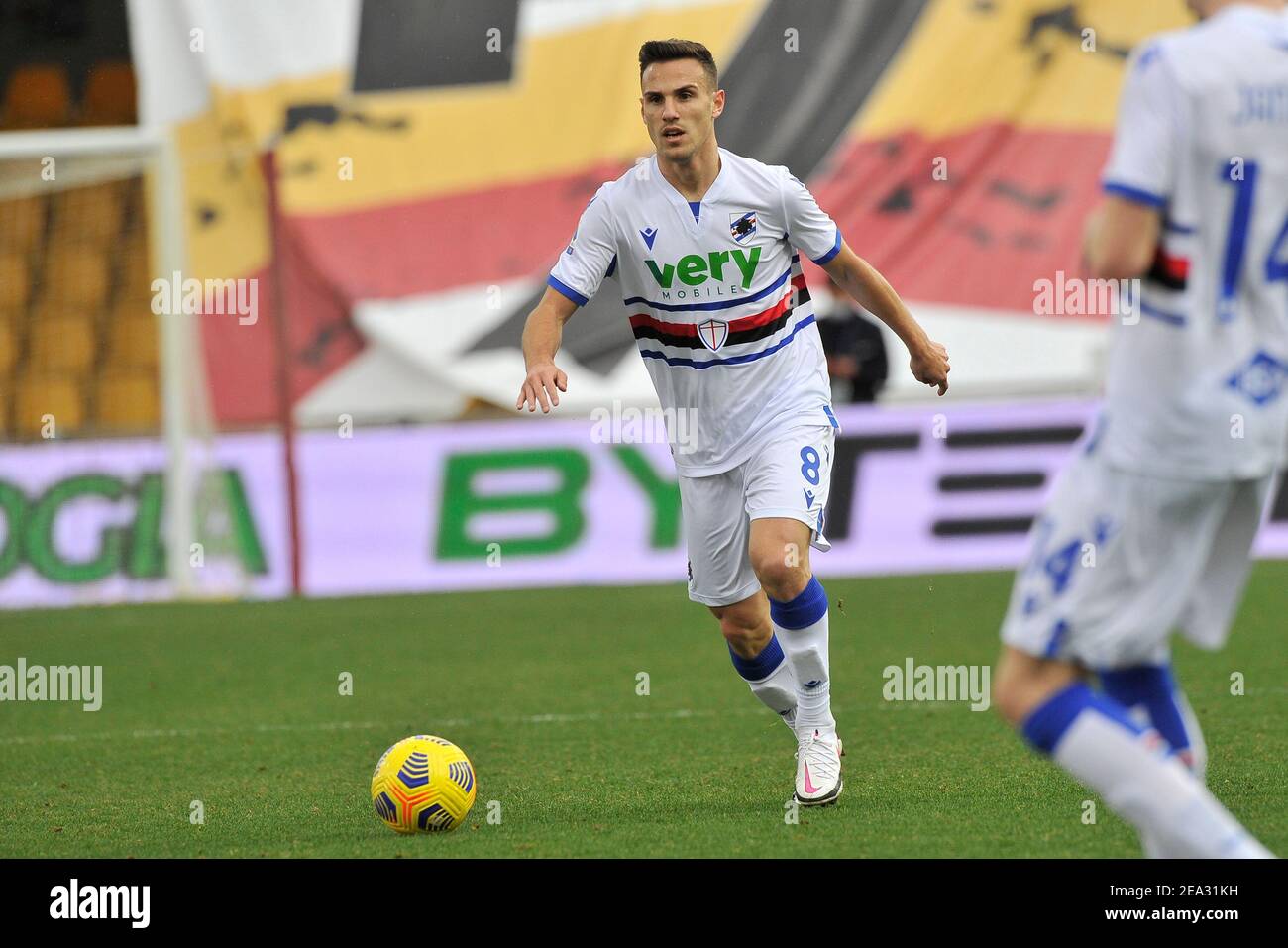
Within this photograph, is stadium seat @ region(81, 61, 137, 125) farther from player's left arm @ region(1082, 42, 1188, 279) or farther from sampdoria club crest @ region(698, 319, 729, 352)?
player's left arm @ region(1082, 42, 1188, 279)

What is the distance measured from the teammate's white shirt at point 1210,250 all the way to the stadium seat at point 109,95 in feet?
55.4

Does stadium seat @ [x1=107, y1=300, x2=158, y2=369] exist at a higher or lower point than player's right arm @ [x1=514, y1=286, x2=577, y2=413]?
higher

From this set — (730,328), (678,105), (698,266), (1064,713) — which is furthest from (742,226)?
(1064,713)

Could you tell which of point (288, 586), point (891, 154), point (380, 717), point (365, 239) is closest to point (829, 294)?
point (891, 154)

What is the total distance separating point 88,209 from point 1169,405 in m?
13.0

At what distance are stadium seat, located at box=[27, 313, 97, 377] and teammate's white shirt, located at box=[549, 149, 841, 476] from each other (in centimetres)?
990

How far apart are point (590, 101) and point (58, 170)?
15.9 feet

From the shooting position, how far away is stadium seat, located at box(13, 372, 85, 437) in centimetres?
1471

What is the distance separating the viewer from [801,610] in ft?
20.8

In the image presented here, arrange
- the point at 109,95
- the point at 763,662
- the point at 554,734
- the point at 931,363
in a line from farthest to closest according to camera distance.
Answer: the point at 109,95 < the point at 554,734 < the point at 763,662 < the point at 931,363

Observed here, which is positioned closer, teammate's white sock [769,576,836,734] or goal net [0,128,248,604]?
teammate's white sock [769,576,836,734]

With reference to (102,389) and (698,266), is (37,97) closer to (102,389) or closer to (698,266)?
(102,389)

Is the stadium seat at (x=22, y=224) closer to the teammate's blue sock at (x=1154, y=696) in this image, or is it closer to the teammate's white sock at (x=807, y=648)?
the teammate's white sock at (x=807, y=648)

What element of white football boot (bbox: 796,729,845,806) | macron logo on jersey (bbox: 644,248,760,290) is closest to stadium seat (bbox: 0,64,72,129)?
macron logo on jersey (bbox: 644,248,760,290)
